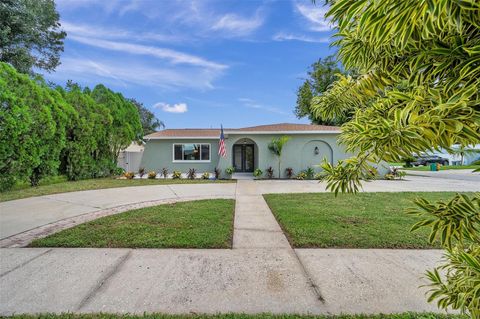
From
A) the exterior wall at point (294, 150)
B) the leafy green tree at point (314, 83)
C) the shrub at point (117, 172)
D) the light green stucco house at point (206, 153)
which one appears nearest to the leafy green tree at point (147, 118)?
the light green stucco house at point (206, 153)

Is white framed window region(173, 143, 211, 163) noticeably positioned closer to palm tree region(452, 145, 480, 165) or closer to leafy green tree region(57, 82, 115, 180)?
leafy green tree region(57, 82, 115, 180)

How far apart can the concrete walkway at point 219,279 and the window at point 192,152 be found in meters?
14.5

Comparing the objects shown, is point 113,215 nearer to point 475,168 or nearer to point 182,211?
point 182,211

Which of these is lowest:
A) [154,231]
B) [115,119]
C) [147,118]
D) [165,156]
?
[154,231]

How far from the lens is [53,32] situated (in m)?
20.0

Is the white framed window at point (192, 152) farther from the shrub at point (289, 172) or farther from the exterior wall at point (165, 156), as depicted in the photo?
the shrub at point (289, 172)

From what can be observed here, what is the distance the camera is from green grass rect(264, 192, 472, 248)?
4465 millimetres

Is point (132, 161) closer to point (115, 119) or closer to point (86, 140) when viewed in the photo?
point (115, 119)

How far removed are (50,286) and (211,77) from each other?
1763cm

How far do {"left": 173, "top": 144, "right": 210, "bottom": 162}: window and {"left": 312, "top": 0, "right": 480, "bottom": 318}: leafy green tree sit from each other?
17.5 meters

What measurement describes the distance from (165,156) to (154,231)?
14.2m

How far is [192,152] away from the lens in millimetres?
18906

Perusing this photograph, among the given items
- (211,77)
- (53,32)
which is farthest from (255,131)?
(53,32)

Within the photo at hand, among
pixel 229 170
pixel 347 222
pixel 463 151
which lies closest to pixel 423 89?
pixel 463 151
